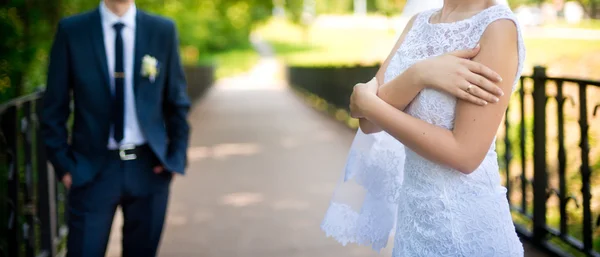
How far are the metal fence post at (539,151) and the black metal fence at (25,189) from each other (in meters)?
3.46

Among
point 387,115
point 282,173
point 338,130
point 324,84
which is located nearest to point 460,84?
point 387,115

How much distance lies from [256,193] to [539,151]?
3.39 m

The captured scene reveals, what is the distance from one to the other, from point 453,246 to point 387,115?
434mm

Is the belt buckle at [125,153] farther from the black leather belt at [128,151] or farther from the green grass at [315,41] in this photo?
the green grass at [315,41]

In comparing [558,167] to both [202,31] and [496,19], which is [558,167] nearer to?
[496,19]

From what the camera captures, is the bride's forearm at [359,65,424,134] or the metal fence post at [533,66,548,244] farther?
the metal fence post at [533,66,548,244]

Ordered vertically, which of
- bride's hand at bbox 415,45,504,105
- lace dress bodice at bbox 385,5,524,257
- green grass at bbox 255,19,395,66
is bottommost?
green grass at bbox 255,19,395,66

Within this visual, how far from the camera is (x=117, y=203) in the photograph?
3.11 m

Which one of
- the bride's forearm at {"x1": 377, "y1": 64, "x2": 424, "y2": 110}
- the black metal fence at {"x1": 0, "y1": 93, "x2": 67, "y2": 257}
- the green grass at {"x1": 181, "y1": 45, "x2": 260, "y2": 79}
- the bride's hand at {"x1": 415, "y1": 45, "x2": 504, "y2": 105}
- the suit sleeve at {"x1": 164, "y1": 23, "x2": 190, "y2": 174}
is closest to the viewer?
the bride's hand at {"x1": 415, "y1": 45, "x2": 504, "y2": 105}

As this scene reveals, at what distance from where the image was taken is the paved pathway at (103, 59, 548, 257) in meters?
5.47

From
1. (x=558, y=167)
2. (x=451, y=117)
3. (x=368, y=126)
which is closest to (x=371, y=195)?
(x=368, y=126)

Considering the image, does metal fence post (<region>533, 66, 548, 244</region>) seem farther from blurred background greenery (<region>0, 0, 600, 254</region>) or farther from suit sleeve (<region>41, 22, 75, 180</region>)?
suit sleeve (<region>41, 22, 75, 180</region>)

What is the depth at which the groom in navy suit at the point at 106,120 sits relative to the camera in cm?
304

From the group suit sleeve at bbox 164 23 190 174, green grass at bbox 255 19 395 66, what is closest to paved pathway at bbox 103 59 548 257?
suit sleeve at bbox 164 23 190 174
